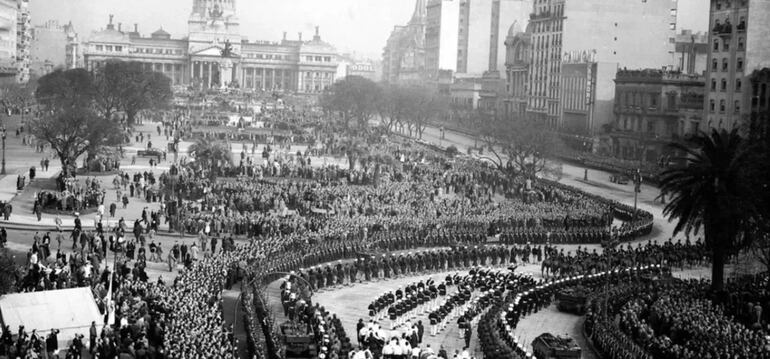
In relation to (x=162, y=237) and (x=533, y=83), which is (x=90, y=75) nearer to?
(x=533, y=83)

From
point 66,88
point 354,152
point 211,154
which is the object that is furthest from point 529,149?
point 66,88

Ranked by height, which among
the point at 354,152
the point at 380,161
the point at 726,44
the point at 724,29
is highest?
the point at 724,29

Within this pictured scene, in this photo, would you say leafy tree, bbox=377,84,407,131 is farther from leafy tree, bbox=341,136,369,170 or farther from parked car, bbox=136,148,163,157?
parked car, bbox=136,148,163,157

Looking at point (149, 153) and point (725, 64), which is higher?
point (725, 64)

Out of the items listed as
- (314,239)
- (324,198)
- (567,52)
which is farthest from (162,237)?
(567,52)

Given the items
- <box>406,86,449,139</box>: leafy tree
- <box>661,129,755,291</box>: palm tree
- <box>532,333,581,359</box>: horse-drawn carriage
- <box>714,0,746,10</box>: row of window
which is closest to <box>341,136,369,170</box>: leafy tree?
<box>714,0,746,10</box>: row of window

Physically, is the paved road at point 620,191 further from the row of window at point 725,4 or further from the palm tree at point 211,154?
the palm tree at point 211,154

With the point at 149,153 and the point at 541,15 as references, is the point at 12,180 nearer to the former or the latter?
the point at 149,153
